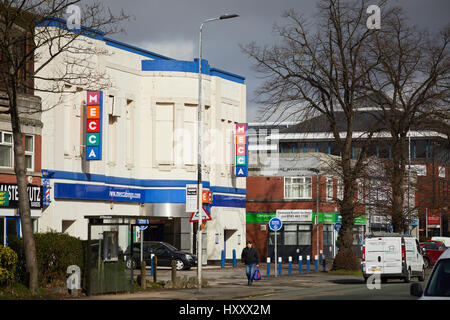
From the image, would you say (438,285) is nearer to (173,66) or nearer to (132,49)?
(132,49)

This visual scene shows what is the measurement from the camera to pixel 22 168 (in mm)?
24641

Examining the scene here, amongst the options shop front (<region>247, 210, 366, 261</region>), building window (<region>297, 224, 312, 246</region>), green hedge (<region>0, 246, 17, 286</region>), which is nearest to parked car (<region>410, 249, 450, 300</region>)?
green hedge (<region>0, 246, 17, 286</region>)

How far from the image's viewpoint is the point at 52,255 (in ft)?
87.0

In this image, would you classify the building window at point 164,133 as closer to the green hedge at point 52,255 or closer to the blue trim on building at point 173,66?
the blue trim on building at point 173,66

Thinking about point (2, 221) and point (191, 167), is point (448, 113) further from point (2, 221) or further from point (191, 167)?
point (2, 221)

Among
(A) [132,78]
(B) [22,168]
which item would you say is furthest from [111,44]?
(B) [22,168]

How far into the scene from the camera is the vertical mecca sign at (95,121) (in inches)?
1630

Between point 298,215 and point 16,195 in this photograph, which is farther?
point 298,215

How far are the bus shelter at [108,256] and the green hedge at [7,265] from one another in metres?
2.51

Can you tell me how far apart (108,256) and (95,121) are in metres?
15.5

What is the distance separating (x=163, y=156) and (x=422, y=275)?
60.8 ft

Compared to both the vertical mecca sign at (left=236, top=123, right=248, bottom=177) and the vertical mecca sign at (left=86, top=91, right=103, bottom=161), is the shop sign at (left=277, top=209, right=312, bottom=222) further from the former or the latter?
the vertical mecca sign at (left=86, top=91, right=103, bottom=161)

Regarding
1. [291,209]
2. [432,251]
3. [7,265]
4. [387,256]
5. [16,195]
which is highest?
[16,195]

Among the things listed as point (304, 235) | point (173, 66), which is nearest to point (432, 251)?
point (304, 235)
